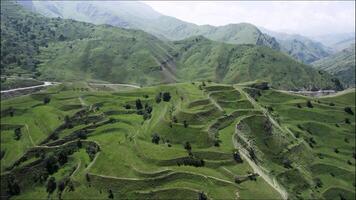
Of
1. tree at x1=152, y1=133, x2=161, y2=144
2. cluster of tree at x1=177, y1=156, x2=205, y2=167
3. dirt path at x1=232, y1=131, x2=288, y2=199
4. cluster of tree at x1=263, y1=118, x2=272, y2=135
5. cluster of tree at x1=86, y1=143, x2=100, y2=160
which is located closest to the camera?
dirt path at x1=232, y1=131, x2=288, y2=199

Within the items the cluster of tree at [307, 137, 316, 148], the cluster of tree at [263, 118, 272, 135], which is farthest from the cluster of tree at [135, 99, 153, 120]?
the cluster of tree at [307, 137, 316, 148]

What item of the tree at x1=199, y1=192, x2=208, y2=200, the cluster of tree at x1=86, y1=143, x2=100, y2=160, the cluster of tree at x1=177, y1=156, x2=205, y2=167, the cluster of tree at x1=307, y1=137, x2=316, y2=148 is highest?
the cluster of tree at x1=177, y1=156, x2=205, y2=167

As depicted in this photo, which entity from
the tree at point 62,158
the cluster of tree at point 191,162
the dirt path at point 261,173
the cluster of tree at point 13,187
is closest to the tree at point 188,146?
the cluster of tree at point 191,162

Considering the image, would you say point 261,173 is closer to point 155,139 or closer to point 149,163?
point 149,163

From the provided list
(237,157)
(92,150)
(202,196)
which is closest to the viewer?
(202,196)

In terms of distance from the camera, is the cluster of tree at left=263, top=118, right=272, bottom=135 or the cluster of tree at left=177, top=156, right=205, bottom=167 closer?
the cluster of tree at left=177, top=156, right=205, bottom=167

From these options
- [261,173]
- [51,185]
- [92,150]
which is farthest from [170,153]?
[51,185]

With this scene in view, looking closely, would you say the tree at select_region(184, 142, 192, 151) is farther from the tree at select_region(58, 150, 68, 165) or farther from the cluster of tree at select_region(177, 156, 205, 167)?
the tree at select_region(58, 150, 68, 165)

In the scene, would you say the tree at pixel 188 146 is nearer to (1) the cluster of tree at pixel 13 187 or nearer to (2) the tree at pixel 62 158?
(2) the tree at pixel 62 158

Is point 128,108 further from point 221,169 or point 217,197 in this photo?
point 217,197
